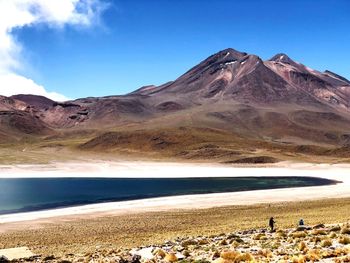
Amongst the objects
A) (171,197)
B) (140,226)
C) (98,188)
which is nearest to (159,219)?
(140,226)

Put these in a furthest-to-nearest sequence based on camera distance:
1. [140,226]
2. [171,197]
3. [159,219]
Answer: [171,197] → [159,219] → [140,226]

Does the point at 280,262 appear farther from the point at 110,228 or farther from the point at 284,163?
the point at 284,163

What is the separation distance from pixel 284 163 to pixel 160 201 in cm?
8574

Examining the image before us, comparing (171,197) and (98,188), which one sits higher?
(98,188)

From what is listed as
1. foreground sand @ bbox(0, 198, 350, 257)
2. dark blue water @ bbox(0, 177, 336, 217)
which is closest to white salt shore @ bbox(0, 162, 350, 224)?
foreground sand @ bbox(0, 198, 350, 257)

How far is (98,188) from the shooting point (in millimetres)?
86250

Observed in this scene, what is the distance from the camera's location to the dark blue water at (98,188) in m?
68.5

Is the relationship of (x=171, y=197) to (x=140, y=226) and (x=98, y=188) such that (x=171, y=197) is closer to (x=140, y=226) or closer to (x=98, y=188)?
(x=98, y=188)

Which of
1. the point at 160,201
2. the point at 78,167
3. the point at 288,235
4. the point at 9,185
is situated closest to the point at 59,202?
the point at 160,201

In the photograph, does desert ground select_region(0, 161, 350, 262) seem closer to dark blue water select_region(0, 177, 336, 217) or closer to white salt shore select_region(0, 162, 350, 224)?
white salt shore select_region(0, 162, 350, 224)

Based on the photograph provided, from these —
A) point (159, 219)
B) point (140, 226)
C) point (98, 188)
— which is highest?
point (98, 188)

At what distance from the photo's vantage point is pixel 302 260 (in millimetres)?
15695

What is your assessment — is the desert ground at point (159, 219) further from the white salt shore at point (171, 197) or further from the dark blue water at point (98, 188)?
the dark blue water at point (98, 188)

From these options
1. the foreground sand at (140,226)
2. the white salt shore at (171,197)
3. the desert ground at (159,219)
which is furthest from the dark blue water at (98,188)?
the foreground sand at (140,226)
